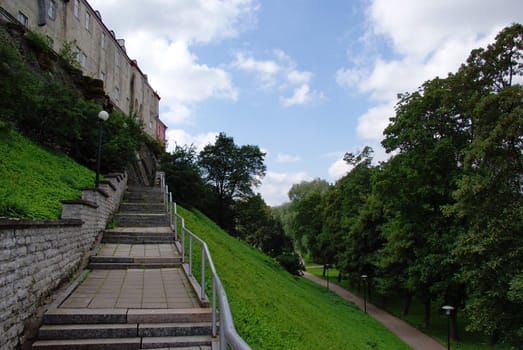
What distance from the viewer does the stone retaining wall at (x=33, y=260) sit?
463 cm

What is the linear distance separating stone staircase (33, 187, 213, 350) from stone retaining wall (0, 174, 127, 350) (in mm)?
323

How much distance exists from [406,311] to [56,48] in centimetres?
2720

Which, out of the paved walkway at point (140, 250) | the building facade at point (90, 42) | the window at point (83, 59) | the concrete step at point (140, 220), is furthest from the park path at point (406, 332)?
the window at point (83, 59)

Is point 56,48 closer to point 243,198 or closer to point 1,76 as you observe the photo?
point 1,76

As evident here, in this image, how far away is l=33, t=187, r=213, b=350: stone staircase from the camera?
17.1 feet

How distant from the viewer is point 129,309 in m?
5.86

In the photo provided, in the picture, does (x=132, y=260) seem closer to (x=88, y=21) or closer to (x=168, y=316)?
(x=168, y=316)

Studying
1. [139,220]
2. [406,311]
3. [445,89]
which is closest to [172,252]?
[139,220]

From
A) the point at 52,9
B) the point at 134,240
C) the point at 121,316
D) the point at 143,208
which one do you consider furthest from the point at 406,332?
the point at 52,9

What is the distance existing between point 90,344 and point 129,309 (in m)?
0.87

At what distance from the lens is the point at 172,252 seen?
1038 cm

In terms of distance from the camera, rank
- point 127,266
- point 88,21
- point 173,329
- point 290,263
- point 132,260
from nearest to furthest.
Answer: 1. point 173,329
2. point 127,266
3. point 132,260
4. point 88,21
5. point 290,263

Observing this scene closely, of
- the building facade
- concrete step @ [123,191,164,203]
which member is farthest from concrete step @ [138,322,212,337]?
the building facade

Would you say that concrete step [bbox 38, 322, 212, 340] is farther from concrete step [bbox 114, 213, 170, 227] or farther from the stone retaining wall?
concrete step [bbox 114, 213, 170, 227]
